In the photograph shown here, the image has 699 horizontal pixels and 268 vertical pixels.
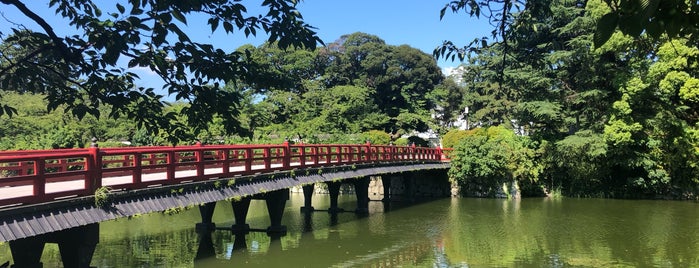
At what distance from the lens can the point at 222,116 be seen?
A: 3.70 metres

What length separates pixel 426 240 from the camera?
14.9 meters

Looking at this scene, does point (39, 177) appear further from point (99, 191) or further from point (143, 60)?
point (143, 60)

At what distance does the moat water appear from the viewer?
12031 millimetres

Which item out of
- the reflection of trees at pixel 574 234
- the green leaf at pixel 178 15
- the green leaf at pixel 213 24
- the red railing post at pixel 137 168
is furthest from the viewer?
the reflection of trees at pixel 574 234

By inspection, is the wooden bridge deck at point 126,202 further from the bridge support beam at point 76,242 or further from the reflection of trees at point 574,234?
the reflection of trees at point 574,234

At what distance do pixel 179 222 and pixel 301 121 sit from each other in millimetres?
16912

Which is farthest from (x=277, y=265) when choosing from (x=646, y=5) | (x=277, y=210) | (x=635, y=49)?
(x=635, y=49)

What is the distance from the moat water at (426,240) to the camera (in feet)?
39.5

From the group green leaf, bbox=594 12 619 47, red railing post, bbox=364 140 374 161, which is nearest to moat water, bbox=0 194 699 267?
red railing post, bbox=364 140 374 161

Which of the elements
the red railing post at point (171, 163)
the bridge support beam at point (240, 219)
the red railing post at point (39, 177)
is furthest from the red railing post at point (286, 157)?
the red railing post at point (39, 177)

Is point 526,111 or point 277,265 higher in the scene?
point 526,111

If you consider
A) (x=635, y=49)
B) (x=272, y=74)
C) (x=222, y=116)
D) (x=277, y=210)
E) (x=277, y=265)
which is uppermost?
(x=635, y=49)

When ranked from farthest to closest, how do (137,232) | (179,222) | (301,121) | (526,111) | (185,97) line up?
(301,121), (526,111), (179,222), (137,232), (185,97)

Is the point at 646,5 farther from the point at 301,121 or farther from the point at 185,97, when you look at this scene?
the point at 301,121
